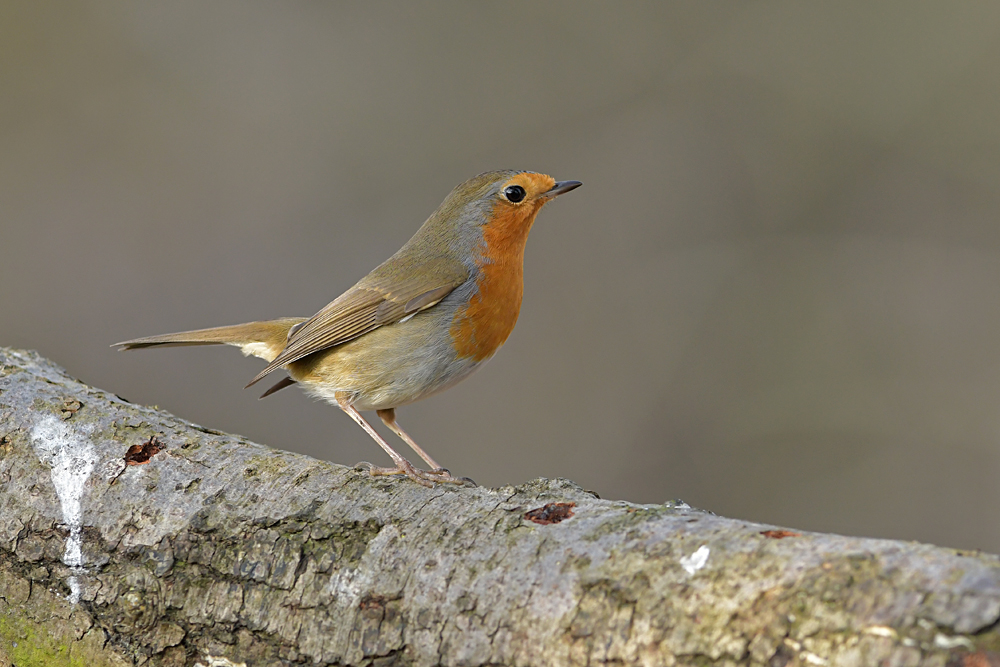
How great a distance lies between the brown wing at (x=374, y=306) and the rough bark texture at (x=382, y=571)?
1.05 meters

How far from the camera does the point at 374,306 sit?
12.9 ft

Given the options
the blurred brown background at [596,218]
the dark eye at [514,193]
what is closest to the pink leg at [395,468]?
the dark eye at [514,193]

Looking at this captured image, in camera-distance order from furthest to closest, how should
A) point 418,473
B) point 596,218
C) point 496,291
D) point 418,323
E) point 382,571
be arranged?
point 596,218
point 496,291
point 418,323
point 418,473
point 382,571

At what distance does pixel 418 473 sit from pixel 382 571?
1115 mm

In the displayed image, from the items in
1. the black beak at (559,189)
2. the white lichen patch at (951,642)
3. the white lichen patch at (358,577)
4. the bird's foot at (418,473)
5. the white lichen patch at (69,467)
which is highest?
the black beak at (559,189)

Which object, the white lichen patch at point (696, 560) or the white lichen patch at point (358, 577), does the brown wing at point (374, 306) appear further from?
the white lichen patch at point (696, 560)

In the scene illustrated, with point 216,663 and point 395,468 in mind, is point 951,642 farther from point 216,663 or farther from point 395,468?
point 395,468

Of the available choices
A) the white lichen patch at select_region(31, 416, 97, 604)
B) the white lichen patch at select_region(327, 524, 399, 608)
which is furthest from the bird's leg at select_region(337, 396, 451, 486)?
the white lichen patch at select_region(31, 416, 97, 604)

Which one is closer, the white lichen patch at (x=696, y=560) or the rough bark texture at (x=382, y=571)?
the rough bark texture at (x=382, y=571)

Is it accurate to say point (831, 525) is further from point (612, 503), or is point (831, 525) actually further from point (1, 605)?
point (1, 605)

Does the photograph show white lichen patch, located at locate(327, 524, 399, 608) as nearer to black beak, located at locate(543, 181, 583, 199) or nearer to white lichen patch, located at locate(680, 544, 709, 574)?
white lichen patch, located at locate(680, 544, 709, 574)

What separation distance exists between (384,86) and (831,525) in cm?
543

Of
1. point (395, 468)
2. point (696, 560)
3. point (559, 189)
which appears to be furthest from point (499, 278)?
point (696, 560)

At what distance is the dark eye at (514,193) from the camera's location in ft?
13.9
